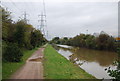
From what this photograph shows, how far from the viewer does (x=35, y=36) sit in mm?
41500

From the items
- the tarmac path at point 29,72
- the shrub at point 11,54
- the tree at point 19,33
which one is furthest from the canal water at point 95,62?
the tree at point 19,33

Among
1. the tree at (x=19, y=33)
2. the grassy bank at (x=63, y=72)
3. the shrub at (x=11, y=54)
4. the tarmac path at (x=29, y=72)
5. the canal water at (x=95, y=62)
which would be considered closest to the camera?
the tarmac path at (x=29, y=72)

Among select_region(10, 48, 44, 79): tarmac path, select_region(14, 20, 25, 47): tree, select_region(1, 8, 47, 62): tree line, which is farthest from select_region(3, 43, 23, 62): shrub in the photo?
select_region(14, 20, 25, 47): tree

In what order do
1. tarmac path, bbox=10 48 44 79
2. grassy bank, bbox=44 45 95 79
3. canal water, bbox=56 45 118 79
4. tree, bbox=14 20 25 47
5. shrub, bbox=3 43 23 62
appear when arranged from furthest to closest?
tree, bbox=14 20 25 47 < canal water, bbox=56 45 118 79 < shrub, bbox=3 43 23 62 < grassy bank, bbox=44 45 95 79 < tarmac path, bbox=10 48 44 79

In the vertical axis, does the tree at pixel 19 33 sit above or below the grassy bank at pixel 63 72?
above

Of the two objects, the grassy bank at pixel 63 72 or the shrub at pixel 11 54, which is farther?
the shrub at pixel 11 54

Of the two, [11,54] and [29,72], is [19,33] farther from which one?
[29,72]

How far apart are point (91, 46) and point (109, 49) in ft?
42.8

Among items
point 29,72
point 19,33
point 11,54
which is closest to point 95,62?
point 19,33

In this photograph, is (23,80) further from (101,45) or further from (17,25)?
(101,45)

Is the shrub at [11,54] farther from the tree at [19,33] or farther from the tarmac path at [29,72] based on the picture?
the tree at [19,33]

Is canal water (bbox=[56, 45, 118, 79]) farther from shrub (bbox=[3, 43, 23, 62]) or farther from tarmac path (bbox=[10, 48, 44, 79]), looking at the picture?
shrub (bbox=[3, 43, 23, 62])

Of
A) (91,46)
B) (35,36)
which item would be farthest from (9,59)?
(91,46)

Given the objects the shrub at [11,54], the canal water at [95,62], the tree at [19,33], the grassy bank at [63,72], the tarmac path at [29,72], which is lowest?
the canal water at [95,62]
